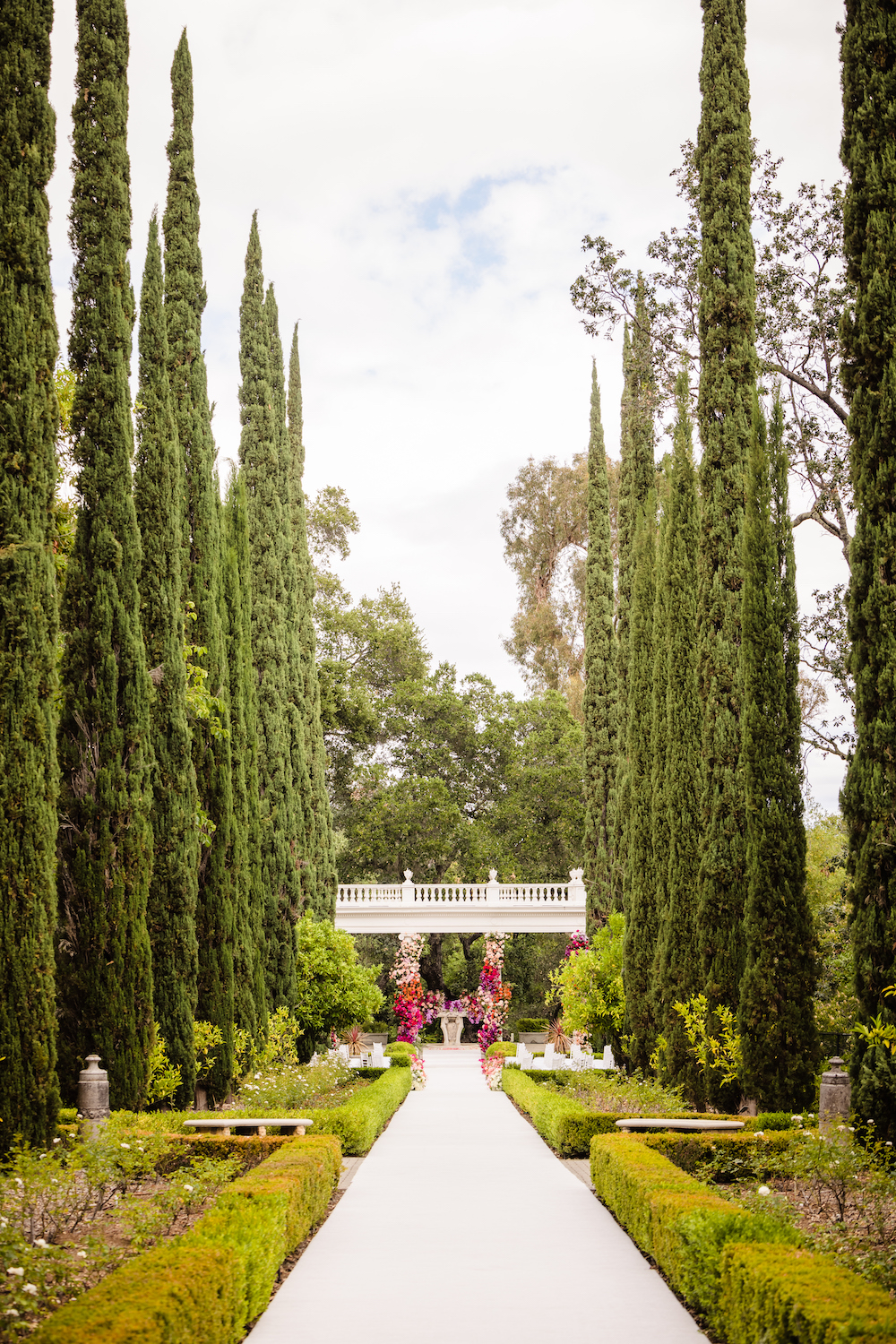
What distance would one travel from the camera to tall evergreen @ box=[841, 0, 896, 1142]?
8531 mm

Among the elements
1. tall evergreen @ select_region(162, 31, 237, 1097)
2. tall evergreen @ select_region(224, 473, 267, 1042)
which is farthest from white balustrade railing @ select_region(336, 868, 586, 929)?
tall evergreen @ select_region(162, 31, 237, 1097)

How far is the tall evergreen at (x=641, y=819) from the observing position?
1768cm

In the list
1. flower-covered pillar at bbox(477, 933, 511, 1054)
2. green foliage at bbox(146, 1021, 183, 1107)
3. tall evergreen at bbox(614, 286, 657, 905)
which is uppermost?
tall evergreen at bbox(614, 286, 657, 905)

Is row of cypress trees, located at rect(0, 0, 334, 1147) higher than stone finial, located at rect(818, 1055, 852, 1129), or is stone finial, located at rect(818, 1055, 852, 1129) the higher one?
row of cypress trees, located at rect(0, 0, 334, 1147)

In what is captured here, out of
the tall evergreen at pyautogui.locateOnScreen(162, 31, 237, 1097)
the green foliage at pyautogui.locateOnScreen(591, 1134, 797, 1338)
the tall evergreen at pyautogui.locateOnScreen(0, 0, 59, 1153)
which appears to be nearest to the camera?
the green foliage at pyautogui.locateOnScreen(591, 1134, 797, 1338)

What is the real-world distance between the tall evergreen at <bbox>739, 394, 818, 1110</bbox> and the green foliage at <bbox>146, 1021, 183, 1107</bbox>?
20.0 feet

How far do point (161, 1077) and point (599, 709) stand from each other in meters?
16.0

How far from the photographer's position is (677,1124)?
11.1 metres

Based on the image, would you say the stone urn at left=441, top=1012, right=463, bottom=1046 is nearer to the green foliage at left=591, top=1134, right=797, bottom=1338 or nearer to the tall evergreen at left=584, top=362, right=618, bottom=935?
the tall evergreen at left=584, top=362, right=618, bottom=935

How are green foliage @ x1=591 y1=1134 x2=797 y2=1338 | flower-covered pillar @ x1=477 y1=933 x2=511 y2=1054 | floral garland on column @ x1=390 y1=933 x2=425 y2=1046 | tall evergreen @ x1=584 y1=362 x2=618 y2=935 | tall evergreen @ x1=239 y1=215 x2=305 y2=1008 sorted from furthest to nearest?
floral garland on column @ x1=390 y1=933 x2=425 y2=1046, flower-covered pillar @ x1=477 y1=933 x2=511 y2=1054, tall evergreen @ x1=584 y1=362 x2=618 y2=935, tall evergreen @ x1=239 y1=215 x2=305 y2=1008, green foliage @ x1=591 y1=1134 x2=797 y2=1338

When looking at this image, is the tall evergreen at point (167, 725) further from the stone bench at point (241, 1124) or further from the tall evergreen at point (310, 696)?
the tall evergreen at point (310, 696)

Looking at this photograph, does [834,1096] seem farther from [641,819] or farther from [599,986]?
[599,986]

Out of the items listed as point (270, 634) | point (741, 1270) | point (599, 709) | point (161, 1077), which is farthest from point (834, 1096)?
Answer: point (599, 709)

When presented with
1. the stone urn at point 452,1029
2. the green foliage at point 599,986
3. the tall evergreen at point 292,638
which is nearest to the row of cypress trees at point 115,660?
the tall evergreen at point 292,638
